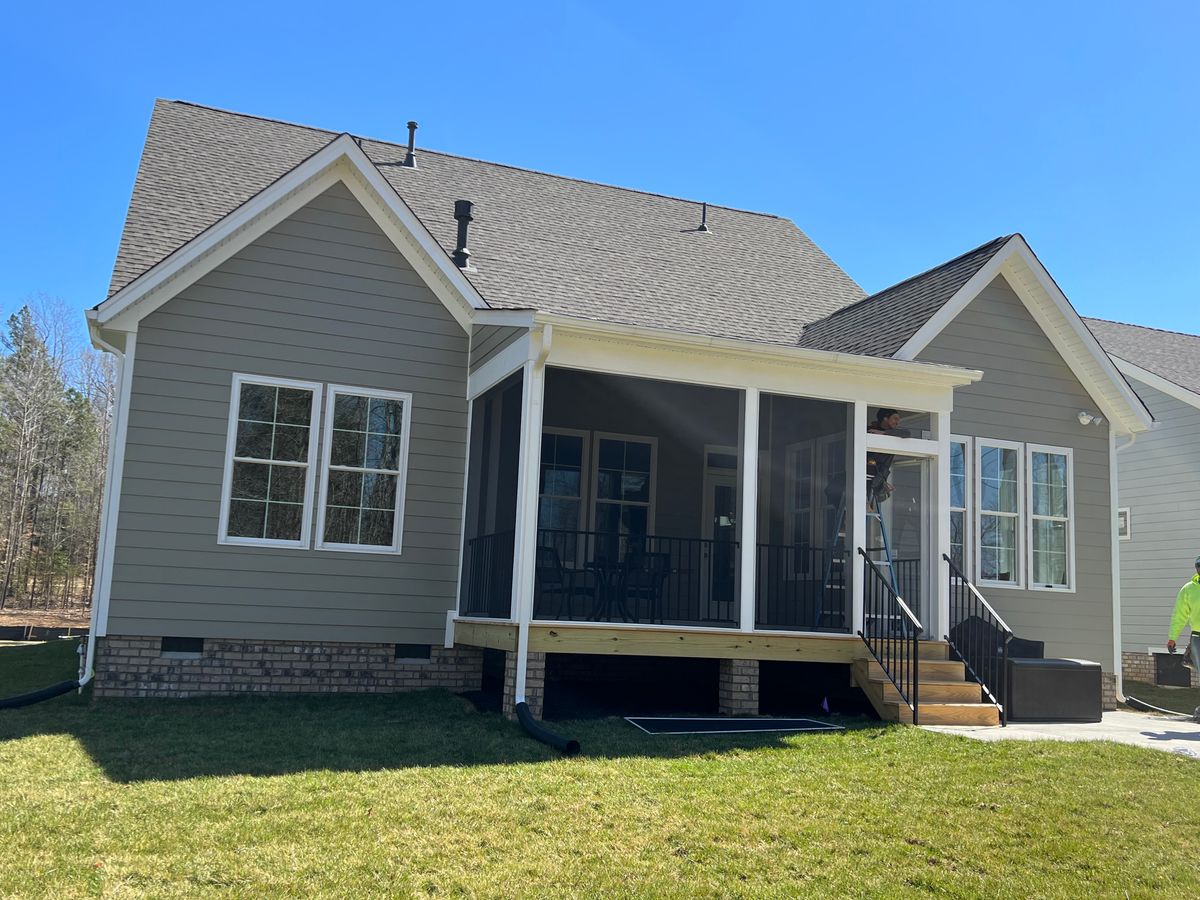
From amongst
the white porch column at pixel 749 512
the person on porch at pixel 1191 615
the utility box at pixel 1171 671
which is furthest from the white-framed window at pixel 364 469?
the utility box at pixel 1171 671

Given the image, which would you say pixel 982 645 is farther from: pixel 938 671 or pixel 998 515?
pixel 998 515

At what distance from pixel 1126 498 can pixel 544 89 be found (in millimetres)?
12324

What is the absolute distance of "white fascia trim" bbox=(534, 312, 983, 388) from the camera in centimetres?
974

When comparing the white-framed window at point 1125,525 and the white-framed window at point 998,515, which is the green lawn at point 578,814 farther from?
the white-framed window at point 1125,525

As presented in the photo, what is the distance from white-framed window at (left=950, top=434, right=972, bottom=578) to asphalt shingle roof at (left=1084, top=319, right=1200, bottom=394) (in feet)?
23.6

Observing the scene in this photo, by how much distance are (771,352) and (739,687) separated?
323 cm

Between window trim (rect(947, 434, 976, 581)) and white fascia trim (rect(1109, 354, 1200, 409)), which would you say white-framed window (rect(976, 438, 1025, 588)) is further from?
white fascia trim (rect(1109, 354, 1200, 409))

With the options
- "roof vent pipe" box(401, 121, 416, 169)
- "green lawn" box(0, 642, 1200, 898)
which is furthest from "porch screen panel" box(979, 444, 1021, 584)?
"roof vent pipe" box(401, 121, 416, 169)

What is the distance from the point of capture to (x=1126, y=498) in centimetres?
1884

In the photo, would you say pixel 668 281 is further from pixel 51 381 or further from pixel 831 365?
pixel 51 381

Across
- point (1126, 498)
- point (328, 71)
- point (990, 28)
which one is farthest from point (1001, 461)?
point (328, 71)

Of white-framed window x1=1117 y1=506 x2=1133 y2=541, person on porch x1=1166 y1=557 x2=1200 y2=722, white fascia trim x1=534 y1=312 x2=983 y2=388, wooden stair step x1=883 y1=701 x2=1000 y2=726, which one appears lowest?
wooden stair step x1=883 y1=701 x2=1000 y2=726

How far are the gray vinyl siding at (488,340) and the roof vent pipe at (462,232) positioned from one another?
1.38 m

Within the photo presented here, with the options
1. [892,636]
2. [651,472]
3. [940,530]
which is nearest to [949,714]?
[892,636]
